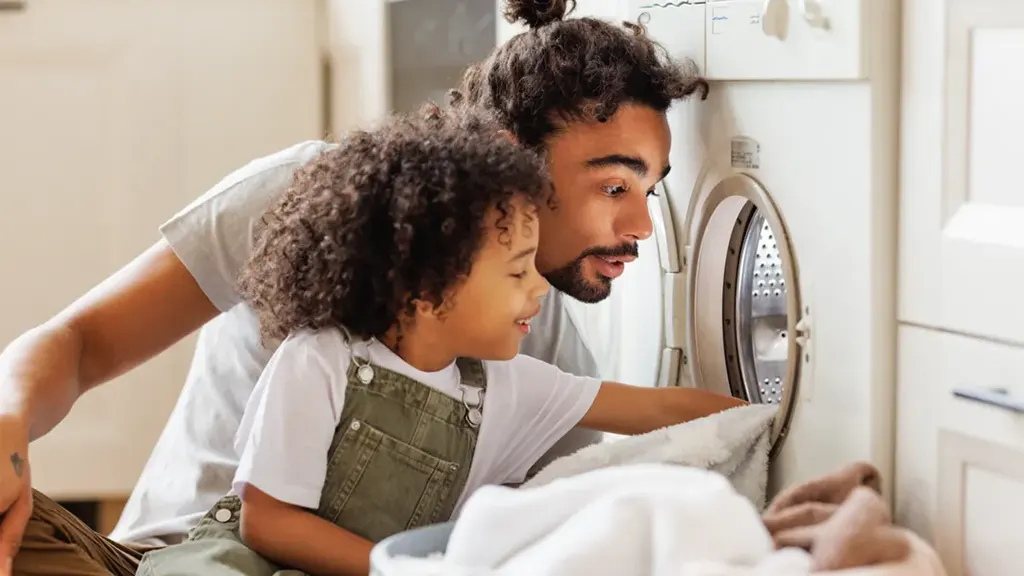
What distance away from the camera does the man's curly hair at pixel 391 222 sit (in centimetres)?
108

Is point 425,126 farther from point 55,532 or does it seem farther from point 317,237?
point 55,532

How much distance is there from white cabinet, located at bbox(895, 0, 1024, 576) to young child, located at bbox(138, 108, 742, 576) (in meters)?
0.31

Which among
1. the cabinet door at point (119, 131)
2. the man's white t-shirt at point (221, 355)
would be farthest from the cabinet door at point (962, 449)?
the cabinet door at point (119, 131)

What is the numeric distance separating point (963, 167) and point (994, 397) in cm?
17

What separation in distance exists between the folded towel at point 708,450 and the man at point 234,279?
20 cm

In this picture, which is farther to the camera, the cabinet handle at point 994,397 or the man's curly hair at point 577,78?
the man's curly hair at point 577,78

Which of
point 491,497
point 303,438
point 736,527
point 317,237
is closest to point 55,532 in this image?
point 303,438

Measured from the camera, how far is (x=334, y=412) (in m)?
1.11

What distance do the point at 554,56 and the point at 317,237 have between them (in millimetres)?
330

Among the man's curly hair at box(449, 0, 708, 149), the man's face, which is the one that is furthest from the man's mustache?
the man's curly hair at box(449, 0, 708, 149)

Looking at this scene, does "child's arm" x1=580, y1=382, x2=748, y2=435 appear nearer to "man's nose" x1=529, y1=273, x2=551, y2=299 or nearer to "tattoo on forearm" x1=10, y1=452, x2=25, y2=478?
"man's nose" x1=529, y1=273, x2=551, y2=299

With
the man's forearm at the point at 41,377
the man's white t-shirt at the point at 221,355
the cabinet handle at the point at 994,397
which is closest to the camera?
the cabinet handle at the point at 994,397

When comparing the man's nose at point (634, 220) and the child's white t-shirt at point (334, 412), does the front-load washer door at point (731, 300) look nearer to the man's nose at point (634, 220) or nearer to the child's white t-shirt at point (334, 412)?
the man's nose at point (634, 220)

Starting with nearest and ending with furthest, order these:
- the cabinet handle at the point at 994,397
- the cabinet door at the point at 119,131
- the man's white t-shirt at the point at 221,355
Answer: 1. the cabinet handle at the point at 994,397
2. the man's white t-shirt at the point at 221,355
3. the cabinet door at the point at 119,131
